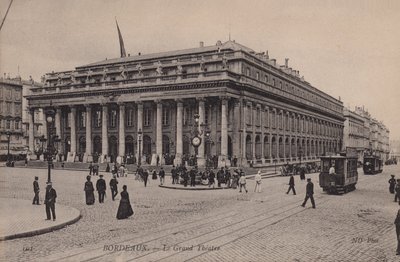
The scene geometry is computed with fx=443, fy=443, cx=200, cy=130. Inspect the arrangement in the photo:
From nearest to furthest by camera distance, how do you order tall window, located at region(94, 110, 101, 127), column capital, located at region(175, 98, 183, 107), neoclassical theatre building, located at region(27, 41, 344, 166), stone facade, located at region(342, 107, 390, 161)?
neoclassical theatre building, located at region(27, 41, 344, 166)
column capital, located at region(175, 98, 183, 107)
tall window, located at region(94, 110, 101, 127)
stone facade, located at region(342, 107, 390, 161)

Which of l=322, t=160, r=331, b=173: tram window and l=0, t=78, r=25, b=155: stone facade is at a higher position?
l=0, t=78, r=25, b=155: stone facade

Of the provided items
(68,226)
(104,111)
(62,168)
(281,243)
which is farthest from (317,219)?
(104,111)

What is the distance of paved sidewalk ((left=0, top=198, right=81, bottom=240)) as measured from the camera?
523 inches

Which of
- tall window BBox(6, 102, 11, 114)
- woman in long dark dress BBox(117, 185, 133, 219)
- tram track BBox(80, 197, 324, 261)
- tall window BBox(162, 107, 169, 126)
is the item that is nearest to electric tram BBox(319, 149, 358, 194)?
tram track BBox(80, 197, 324, 261)

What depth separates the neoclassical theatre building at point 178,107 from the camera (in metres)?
50.6

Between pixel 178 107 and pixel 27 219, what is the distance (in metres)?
36.4

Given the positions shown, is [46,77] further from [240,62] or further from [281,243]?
[281,243]

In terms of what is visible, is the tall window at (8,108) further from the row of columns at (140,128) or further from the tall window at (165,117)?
the tall window at (165,117)

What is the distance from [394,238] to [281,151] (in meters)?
51.2

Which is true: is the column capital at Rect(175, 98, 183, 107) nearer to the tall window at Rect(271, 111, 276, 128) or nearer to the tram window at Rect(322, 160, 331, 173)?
the tall window at Rect(271, 111, 276, 128)

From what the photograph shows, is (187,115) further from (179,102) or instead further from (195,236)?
(195,236)

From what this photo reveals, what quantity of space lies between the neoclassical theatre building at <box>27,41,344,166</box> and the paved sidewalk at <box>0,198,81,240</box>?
25.6 m

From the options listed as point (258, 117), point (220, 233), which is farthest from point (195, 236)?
point (258, 117)

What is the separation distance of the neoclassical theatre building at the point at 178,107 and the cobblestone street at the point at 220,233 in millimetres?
23524
